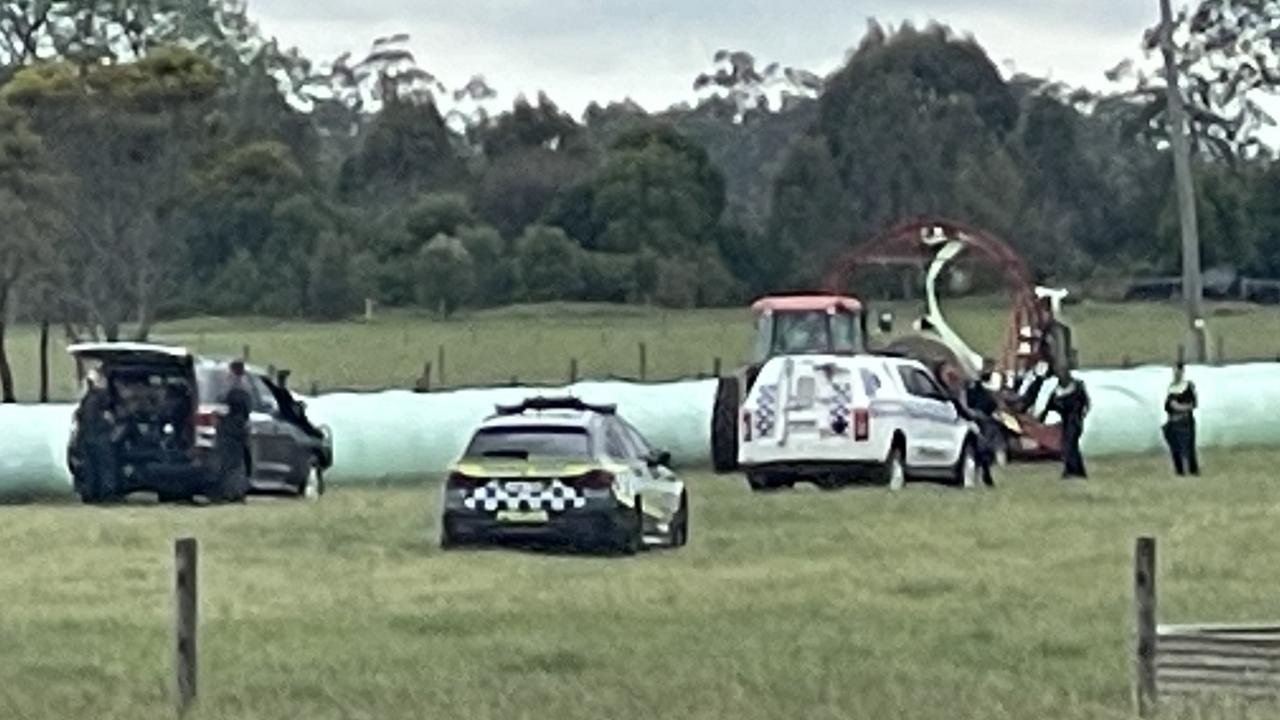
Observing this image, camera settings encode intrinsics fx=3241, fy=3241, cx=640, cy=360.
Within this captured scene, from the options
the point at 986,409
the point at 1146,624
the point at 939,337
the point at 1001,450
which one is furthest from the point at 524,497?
the point at 939,337

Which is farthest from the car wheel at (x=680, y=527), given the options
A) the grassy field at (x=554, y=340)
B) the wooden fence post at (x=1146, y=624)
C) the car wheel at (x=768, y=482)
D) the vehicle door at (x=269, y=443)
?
the grassy field at (x=554, y=340)

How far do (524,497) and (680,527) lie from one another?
2119 mm

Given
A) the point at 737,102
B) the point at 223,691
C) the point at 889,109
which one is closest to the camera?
the point at 223,691

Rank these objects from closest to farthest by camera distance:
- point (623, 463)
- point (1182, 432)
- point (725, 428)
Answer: point (623, 463), point (1182, 432), point (725, 428)

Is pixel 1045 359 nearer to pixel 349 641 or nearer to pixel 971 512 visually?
pixel 971 512

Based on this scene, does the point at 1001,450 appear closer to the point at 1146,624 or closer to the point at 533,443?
the point at 533,443

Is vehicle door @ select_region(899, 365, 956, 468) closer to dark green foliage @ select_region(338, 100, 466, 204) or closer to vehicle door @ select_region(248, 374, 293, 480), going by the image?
Result: vehicle door @ select_region(248, 374, 293, 480)

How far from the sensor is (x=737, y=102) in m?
125

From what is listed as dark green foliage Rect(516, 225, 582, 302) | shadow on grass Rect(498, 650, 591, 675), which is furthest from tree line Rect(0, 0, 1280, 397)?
shadow on grass Rect(498, 650, 591, 675)

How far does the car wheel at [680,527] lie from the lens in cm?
2939

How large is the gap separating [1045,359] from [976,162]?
156 ft

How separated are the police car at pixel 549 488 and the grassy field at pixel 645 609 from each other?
362 mm

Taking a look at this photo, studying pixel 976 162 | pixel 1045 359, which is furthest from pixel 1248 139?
pixel 1045 359

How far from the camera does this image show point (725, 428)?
41094 millimetres
